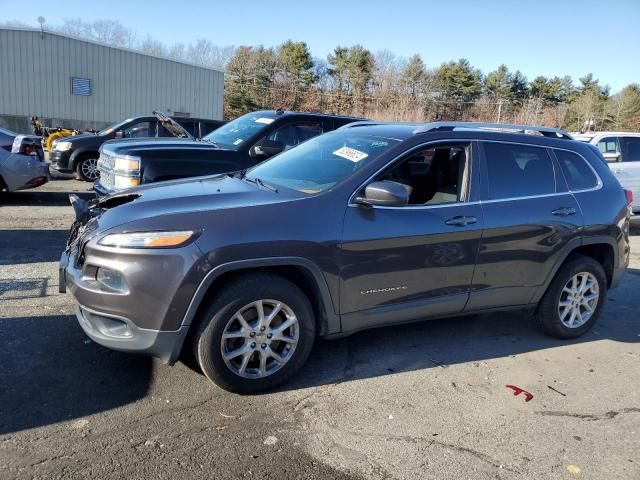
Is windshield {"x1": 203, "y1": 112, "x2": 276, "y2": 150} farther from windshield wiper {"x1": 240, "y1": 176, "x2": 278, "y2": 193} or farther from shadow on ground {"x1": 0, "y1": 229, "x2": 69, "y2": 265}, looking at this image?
windshield wiper {"x1": 240, "y1": 176, "x2": 278, "y2": 193}

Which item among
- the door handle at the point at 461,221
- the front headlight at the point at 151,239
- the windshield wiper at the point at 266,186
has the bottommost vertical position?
the front headlight at the point at 151,239

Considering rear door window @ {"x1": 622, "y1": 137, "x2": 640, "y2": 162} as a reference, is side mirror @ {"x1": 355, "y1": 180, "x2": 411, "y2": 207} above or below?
A: below

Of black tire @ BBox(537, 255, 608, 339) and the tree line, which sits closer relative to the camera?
black tire @ BBox(537, 255, 608, 339)

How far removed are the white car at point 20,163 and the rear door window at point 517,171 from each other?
8.38 metres

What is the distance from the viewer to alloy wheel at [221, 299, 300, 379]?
3.37m

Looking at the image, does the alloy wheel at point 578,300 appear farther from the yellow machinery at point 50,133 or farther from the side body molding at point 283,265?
the yellow machinery at point 50,133

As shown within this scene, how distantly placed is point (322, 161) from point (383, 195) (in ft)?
2.86

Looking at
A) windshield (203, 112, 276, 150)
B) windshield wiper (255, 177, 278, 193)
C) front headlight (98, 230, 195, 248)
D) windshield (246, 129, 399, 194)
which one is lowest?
front headlight (98, 230, 195, 248)

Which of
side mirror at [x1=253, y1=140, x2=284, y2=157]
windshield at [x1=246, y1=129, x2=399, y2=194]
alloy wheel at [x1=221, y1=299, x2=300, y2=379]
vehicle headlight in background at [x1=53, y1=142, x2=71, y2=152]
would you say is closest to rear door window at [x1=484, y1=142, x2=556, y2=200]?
windshield at [x1=246, y1=129, x2=399, y2=194]

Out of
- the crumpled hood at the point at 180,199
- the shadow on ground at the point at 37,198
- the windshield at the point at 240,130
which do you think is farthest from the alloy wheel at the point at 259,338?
the shadow on ground at the point at 37,198

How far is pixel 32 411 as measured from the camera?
3.11 metres

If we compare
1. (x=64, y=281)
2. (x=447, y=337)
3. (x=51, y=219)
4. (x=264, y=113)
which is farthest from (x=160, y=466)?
(x=51, y=219)

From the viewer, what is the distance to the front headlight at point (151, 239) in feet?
10.3

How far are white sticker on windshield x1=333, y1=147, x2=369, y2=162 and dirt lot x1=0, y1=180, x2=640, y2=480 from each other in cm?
153
